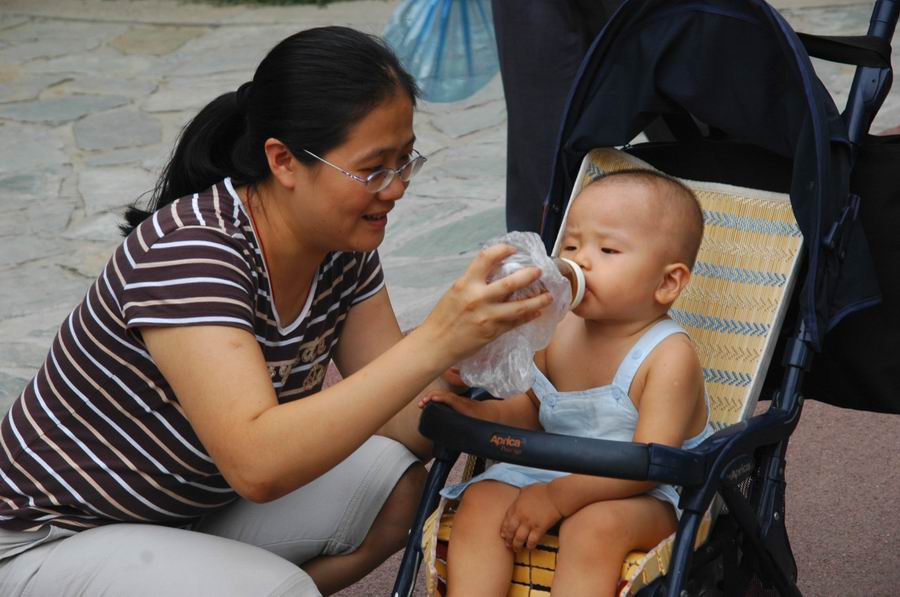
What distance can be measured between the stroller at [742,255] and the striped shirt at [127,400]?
0.43m

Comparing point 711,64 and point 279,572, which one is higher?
point 711,64

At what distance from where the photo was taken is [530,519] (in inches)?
85.5

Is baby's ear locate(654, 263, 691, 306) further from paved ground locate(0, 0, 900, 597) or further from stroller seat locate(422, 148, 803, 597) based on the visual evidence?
paved ground locate(0, 0, 900, 597)

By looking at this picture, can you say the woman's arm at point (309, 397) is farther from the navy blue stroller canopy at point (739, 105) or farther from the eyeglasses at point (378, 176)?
the navy blue stroller canopy at point (739, 105)

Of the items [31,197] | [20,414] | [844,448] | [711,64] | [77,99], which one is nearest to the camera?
[20,414]

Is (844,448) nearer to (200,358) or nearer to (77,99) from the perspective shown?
(200,358)

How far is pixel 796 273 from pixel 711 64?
0.48 meters

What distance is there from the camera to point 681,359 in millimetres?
2297

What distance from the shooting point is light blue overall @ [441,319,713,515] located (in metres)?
2.32

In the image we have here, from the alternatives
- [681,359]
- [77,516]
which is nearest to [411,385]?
[681,359]

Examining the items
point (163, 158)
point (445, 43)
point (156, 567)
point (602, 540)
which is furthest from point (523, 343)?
point (163, 158)

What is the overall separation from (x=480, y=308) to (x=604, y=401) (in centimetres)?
53

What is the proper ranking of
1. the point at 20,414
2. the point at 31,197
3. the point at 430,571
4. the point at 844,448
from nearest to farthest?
1. the point at 430,571
2. the point at 20,414
3. the point at 844,448
4. the point at 31,197

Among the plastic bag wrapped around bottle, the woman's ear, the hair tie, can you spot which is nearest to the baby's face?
the woman's ear
